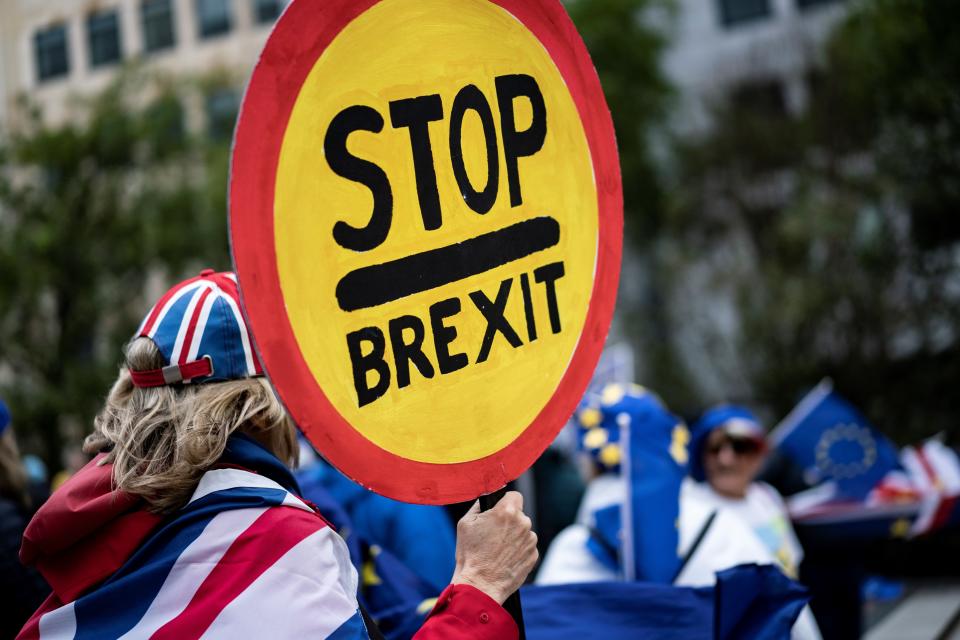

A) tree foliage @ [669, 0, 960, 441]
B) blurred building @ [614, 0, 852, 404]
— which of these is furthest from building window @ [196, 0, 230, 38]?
tree foliage @ [669, 0, 960, 441]

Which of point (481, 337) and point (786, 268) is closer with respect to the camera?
point (481, 337)

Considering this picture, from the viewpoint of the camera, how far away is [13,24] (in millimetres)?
17734

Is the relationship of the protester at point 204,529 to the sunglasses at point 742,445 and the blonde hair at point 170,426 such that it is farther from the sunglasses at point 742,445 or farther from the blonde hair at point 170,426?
the sunglasses at point 742,445

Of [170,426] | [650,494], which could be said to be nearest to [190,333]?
[170,426]

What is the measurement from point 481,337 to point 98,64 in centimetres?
2022

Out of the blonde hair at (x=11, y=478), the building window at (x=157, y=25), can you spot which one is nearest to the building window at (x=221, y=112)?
the building window at (x=157, y=25)

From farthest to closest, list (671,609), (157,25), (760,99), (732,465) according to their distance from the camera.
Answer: (157,25) → (760,99) → (732,465) → (671,609)

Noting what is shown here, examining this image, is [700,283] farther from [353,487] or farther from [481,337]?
[481,337]

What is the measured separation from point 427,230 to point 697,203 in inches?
685

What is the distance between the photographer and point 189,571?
1771 millimetres

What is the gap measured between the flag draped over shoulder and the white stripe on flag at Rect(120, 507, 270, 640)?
1231 millimetres

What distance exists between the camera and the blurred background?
14.2 metres

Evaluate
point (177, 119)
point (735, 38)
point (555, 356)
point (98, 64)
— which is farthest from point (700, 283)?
point (555, 356)

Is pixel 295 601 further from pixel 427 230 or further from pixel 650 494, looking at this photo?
pixel 650 494
